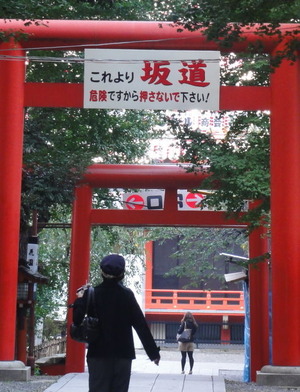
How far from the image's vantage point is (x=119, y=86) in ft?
35.6

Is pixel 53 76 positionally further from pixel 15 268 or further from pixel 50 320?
pixel 50 320

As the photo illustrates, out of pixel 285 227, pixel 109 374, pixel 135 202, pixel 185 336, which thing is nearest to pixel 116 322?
pixel 109 374

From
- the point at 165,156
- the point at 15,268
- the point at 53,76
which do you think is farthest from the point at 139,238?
the point at 15,268

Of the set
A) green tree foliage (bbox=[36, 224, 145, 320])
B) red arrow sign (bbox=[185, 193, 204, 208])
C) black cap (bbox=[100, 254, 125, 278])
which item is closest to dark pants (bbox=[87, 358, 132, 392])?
black cap (bbox=[100, 254, 125, 278])

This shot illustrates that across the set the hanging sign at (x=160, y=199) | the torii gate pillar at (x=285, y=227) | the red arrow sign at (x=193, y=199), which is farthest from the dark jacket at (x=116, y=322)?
the red arrow sign at (x=193, y=199)

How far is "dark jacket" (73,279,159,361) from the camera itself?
544 centimetres

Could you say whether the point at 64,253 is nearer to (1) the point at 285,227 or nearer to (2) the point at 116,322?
(1) the point at 285,227

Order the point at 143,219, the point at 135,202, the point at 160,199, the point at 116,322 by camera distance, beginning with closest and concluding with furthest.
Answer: the point at 116,322, the point at 143,219, the point at 160,199, the point at 135,202

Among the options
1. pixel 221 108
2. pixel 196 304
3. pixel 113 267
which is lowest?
pixel 113 267

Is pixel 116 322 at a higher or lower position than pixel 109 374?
higher

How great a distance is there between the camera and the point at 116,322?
5480mm

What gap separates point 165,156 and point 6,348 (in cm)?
1141

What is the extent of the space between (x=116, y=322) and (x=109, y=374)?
354 millimetres

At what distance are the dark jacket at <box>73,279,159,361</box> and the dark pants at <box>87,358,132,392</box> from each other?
0.14ft
